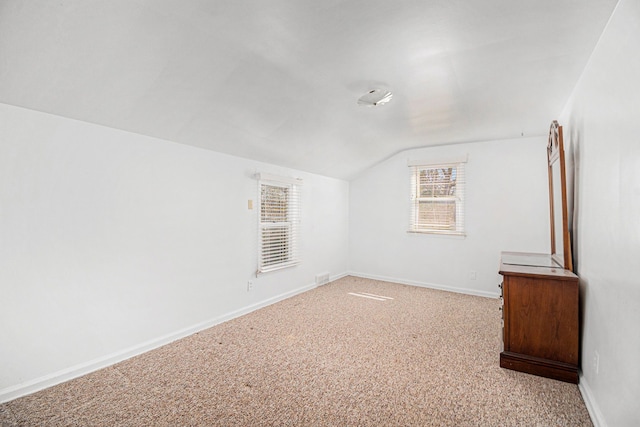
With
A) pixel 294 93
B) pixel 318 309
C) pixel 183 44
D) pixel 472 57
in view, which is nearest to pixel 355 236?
pixel 318 309

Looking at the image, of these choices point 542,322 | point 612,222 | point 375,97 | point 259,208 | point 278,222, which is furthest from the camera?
point 278,222

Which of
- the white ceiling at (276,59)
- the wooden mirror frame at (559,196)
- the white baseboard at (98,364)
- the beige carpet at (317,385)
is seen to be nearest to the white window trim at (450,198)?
the white ceiling at (276,59)

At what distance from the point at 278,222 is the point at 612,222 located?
336 centimetres

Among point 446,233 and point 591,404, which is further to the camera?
point 446,233

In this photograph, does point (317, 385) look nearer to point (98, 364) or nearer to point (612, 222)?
point (98, 364)

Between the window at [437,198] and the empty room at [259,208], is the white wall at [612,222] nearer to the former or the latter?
the empty room at [259,208]

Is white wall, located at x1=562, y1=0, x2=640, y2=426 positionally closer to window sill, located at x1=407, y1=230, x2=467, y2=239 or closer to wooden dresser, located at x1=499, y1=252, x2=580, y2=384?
wooden dresser, located at x1=499, y1=252, x2=580, y2=384

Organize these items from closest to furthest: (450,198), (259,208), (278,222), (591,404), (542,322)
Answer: (591,404) < (542,322) < (259,208) < (278,222) < (450,198)

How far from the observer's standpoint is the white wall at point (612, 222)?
1.33 metres

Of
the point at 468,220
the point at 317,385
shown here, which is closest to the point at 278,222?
the point at 317,385

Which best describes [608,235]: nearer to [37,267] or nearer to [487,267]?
[487,267]

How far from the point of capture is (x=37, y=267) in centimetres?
209

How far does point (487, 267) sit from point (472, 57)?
10.7 feet

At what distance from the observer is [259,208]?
12.6 ft
